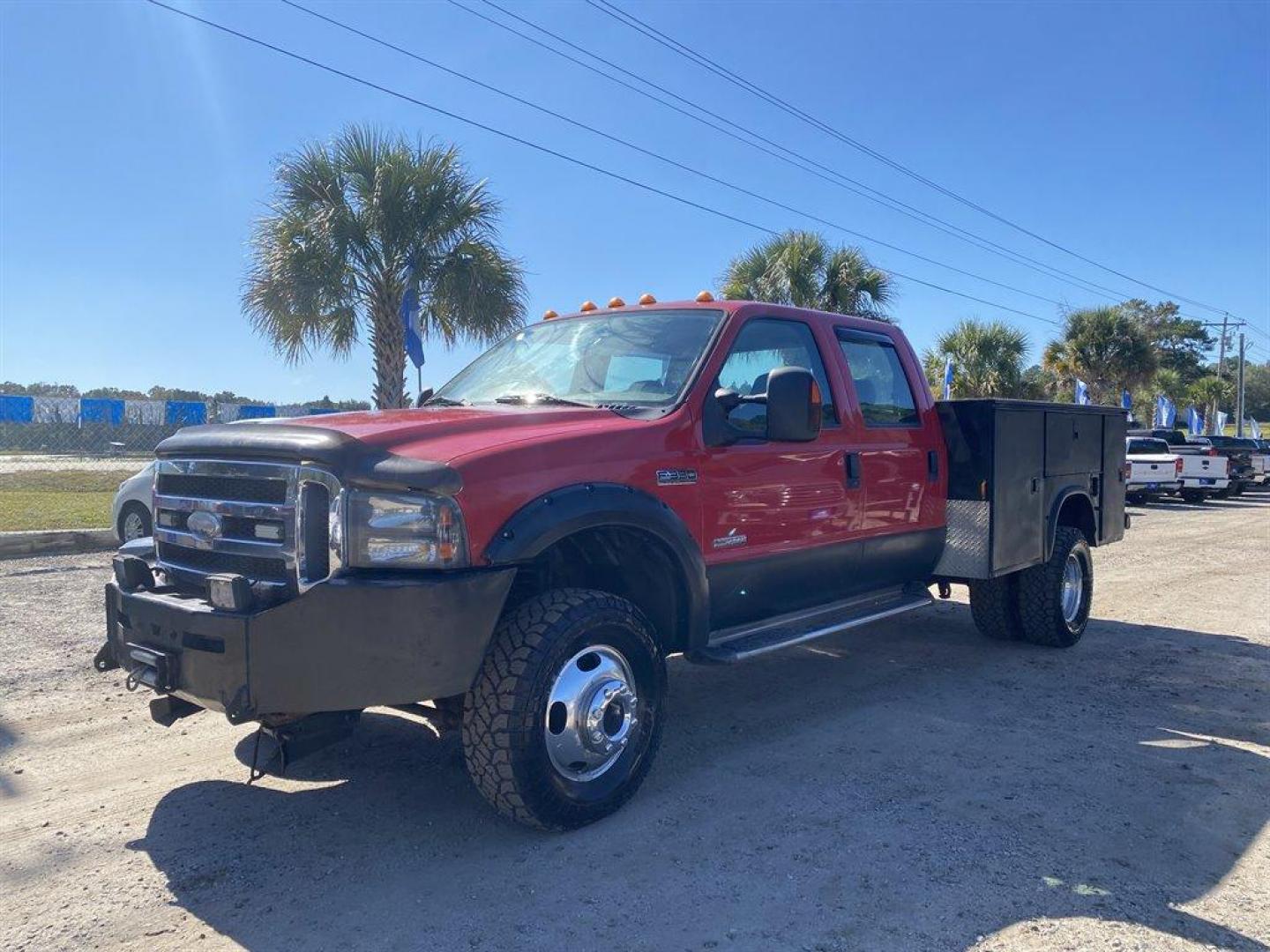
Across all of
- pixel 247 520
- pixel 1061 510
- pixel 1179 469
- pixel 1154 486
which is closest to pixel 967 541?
pixel 1061 510

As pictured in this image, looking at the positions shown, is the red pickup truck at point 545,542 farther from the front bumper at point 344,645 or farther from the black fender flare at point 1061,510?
the black fender flare at point 1061,510

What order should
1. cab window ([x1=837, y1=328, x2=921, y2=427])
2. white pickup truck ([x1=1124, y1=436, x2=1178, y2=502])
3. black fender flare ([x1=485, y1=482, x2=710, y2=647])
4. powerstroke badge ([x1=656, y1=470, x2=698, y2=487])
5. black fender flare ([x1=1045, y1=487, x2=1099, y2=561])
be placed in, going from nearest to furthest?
black fender flare ([x1=485, y1=482, x2=710, y2=647]) < powerstroke badge ([x1=656, y1=470, x2=698, y2=487]) < cab window ([x1=837, y1=328, x2=921, y2=427]) < black fender flare ([x1=1045, y1=487, x2=1099, y2=561]) < white pickup truck ([x1=1124, y1=436, x2=1178, y2=502])

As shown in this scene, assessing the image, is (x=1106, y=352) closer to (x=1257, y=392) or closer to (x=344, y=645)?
(x=344, y=645)

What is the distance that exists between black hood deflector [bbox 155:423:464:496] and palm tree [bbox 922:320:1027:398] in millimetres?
25455

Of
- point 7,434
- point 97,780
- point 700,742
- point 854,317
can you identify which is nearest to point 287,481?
point 97,780

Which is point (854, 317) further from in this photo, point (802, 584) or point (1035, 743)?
point (1035, 743)

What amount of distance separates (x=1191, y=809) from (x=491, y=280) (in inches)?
506

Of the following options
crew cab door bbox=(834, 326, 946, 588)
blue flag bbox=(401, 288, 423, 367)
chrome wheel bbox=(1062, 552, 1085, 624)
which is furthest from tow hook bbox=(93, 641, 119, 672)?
blue flag bbox=(401, 288, 423, 367)

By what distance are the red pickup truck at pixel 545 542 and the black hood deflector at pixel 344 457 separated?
0.4 inches

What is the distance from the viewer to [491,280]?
1517 cm

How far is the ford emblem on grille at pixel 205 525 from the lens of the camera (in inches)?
141

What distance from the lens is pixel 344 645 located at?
3.13 m

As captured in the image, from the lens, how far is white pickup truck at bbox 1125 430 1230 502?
22016 mm

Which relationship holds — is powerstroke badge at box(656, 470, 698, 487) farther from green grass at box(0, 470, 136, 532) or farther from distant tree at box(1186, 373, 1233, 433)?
distant tree at box(1186, 373, 1233, 433)
